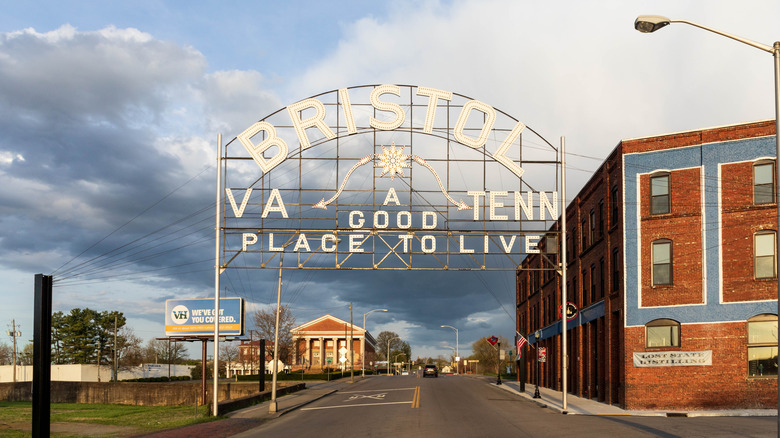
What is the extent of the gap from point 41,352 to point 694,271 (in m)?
27.4

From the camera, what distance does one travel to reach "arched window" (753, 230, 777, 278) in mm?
31922

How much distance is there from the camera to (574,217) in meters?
47.8

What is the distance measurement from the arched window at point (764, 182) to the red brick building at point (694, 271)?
0.04 meters

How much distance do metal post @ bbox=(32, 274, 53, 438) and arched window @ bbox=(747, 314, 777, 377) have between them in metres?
28.1

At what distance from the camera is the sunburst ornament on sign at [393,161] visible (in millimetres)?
36281

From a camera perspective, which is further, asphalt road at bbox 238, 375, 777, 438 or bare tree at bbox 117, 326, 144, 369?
bare tree at bbox 117, 326, 144, 369

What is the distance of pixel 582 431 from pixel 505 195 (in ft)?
47.4

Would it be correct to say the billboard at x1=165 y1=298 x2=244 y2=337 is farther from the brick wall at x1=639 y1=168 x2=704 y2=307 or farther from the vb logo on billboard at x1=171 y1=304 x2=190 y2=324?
the brick wall at x1=639 y1=168 x2=704 y2=307

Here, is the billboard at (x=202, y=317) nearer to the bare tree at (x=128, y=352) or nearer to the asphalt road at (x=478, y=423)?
the asphalt road at (x=478, y=423)

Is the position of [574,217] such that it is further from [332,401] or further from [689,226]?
[332,401]

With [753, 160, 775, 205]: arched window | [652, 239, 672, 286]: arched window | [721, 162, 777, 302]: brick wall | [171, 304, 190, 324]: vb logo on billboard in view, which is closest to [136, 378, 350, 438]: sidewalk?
[171, 304, 190, 324]: vb logo on billboard

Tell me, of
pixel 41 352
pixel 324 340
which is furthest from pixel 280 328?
pixel 41 352

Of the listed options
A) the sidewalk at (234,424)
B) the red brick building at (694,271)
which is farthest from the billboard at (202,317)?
the red brick building at (694,271)

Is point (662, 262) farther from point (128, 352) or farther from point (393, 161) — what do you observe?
point (128, 352)
